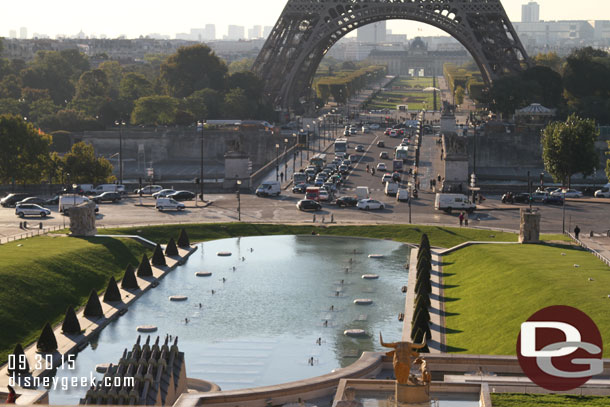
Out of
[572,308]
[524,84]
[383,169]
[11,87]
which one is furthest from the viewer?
[11,87]

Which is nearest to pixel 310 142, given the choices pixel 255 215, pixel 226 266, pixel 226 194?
pixel 226 194

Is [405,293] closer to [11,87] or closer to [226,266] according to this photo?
[226,266]

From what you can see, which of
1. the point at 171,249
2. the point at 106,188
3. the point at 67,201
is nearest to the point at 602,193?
the point at 171,249

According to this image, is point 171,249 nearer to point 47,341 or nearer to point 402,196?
point 47,341

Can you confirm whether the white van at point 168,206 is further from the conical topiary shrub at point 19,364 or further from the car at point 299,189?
the conical topiary shrub at point 19,364

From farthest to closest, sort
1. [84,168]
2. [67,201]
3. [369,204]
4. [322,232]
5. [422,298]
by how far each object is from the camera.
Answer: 1. [84,168]
2. [369,204]
3. [67,201]
4. [322,232]
5. [422,298]

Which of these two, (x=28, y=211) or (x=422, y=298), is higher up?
(x=422, y=298)
